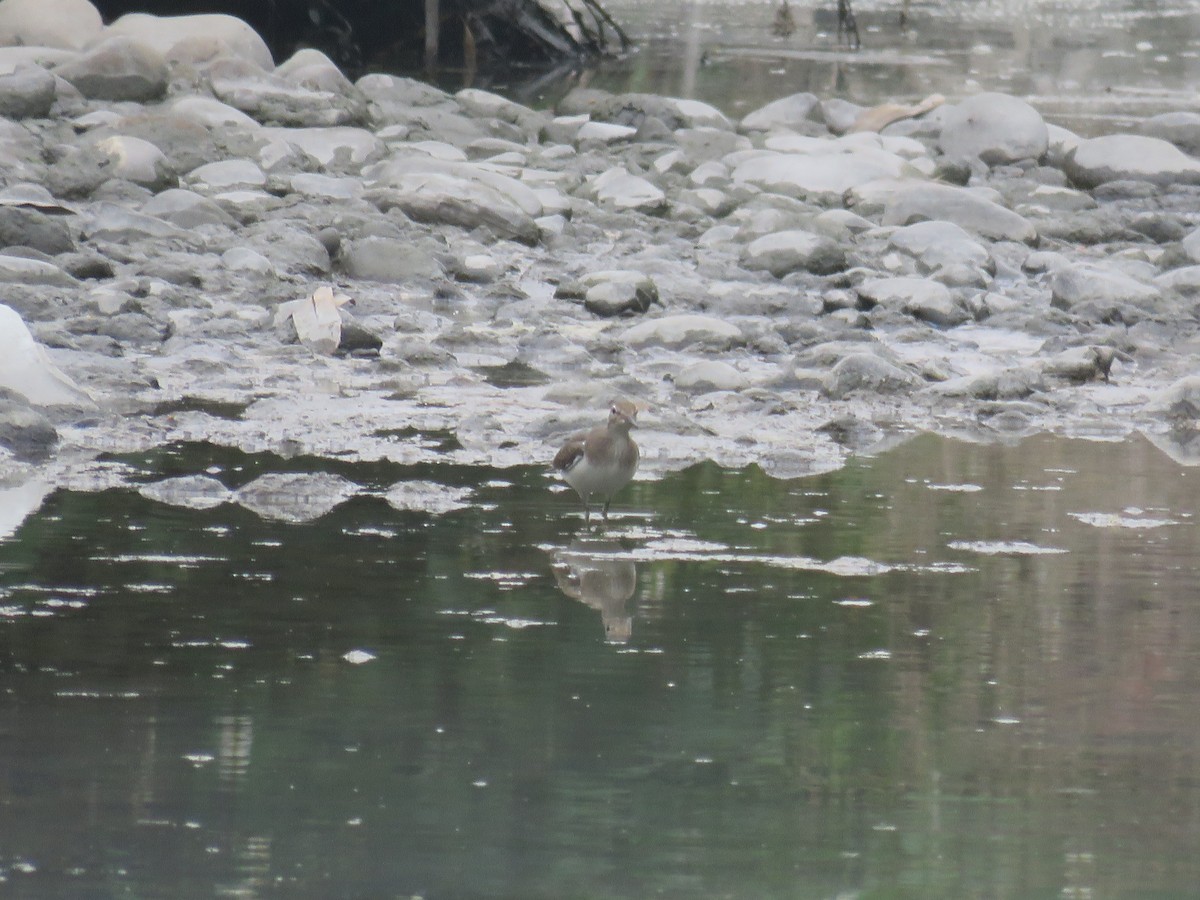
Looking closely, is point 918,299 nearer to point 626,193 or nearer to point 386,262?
point 386,262

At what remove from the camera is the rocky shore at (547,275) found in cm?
757

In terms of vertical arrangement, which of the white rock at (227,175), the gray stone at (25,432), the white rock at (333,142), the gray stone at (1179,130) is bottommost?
the gray stone at (25,432)

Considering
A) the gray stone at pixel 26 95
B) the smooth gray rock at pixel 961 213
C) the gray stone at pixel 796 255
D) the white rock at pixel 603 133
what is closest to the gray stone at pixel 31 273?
the gray stone at pixel 796 255

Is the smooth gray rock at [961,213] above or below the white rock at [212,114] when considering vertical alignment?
below

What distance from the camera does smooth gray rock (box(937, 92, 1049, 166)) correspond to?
54.6 feet

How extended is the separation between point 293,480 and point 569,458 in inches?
34.7

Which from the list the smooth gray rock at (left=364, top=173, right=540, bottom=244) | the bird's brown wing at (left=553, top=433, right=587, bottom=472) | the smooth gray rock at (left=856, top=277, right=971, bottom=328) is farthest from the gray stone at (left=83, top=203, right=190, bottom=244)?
the bird's brown wing at (left=553, top=433, right=587, bottom=472)

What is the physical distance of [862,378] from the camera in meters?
8.23

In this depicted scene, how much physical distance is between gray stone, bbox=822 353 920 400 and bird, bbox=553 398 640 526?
229 centimetres

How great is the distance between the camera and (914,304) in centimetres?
1020

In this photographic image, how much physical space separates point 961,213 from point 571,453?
7.47 metres

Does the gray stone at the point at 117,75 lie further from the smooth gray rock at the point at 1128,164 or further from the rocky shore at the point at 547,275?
the smooth gray rock at the point at 1128,164

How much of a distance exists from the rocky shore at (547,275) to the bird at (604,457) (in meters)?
0.86

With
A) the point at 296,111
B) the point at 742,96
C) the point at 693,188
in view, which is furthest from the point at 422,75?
the point at 693,188
